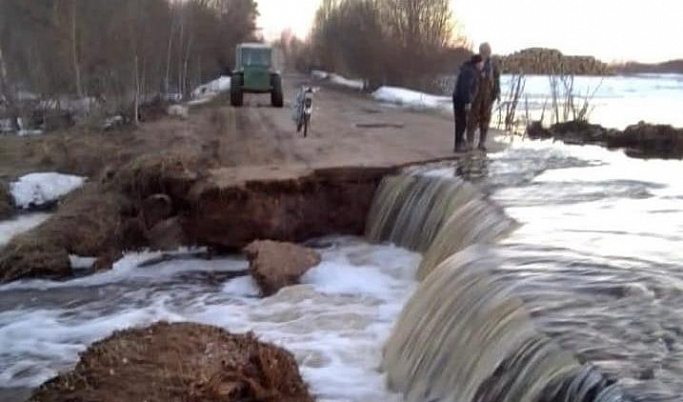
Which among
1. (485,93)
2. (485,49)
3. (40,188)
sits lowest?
(40,188)

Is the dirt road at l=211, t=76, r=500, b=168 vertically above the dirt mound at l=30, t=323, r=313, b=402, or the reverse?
the dirt road at l=211, t=76, r=500, b=168

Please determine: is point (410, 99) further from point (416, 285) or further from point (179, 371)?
point (179, 371)

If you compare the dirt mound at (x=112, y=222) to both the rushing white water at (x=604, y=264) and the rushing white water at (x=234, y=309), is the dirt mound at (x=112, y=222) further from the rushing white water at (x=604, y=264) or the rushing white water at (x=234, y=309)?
the rushing white water at (x=604, y=264)

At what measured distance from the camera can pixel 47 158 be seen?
17.8 m

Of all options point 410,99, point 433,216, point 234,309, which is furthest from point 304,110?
point 410,99

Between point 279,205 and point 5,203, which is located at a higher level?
point 279,205

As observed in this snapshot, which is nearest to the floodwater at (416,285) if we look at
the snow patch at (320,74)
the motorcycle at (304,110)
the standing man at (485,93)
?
the standing man at (485,93)

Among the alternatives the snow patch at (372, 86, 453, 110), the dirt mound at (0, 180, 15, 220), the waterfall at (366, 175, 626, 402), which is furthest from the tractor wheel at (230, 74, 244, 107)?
the waterfall at (366, 175, 626, 402)

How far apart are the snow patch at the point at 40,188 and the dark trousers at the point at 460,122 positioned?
7.19m

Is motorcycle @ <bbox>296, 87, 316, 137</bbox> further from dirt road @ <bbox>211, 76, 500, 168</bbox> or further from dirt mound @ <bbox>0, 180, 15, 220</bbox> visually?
dirt mound @ <bbox>0, 180, 15, 220</bbox>

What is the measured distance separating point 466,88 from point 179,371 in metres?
9.59

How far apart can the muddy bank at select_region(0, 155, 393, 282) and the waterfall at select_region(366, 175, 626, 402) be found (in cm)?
317

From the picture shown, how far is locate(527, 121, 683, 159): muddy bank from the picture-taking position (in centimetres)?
1758

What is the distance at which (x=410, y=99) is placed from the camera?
1366 inches
